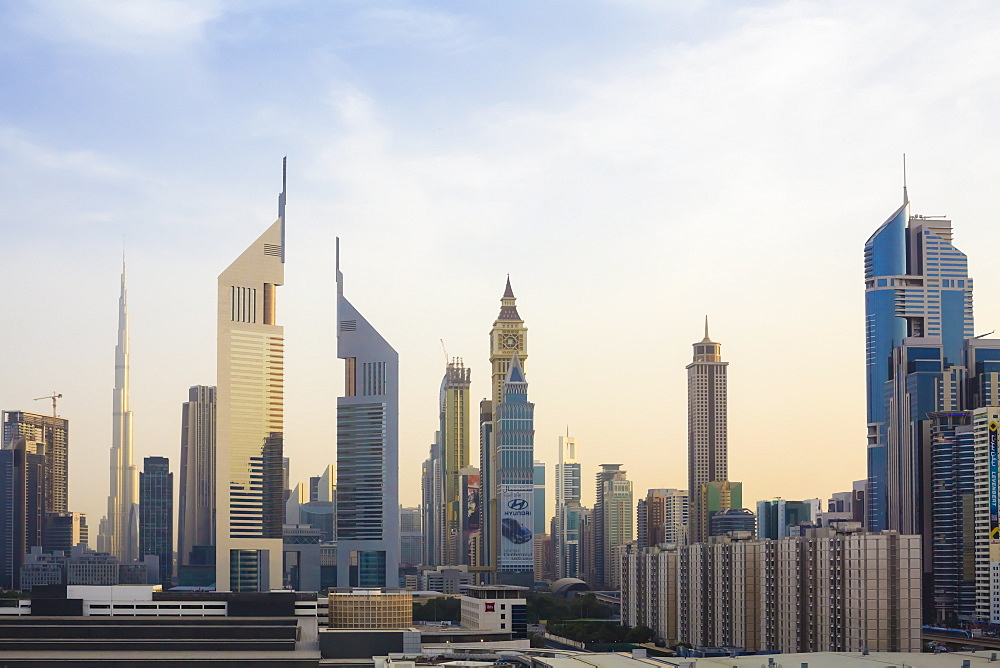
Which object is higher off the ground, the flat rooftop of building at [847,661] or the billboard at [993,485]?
the billboard at [993,485]

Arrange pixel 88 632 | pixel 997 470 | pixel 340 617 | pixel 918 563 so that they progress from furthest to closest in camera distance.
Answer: pixel 997 470 < pixel 340 617 < pixel 918 563 < pixel 88 632

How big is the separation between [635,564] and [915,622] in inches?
3245

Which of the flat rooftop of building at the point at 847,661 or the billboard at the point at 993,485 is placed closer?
the flat rooftop of building at the point at 847,661

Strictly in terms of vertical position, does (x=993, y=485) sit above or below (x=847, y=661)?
above

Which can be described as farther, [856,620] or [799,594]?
[799,594]

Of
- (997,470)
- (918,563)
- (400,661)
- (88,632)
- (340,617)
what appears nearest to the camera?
(400,661)

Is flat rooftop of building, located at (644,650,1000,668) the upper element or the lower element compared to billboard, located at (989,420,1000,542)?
lower

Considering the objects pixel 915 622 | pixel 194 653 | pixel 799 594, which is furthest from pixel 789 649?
pixel 194 653

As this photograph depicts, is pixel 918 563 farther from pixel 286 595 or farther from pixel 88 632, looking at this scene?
pixel 88 632

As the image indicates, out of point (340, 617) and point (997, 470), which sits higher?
point (997, 470)

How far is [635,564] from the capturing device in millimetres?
189250

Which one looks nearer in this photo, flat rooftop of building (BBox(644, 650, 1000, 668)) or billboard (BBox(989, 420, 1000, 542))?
flat rooftop of building (BBox(644, 650, 1000, 668))

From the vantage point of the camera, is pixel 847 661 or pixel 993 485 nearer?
pixel 847 661

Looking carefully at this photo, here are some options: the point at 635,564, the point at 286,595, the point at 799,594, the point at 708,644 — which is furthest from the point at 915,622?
the point at 635,564
